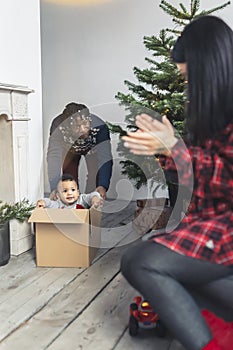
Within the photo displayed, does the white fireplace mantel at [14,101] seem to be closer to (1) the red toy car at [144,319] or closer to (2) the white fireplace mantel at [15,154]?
(2) the white fireplace mantel at [15,154]

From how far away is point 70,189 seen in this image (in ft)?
6.82

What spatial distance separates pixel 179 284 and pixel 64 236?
0.93m

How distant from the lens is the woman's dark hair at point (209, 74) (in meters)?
0.99

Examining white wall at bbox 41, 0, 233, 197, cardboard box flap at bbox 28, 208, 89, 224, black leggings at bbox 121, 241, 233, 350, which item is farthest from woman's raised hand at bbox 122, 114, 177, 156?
white wall at bbox 41, 0, 233, 197

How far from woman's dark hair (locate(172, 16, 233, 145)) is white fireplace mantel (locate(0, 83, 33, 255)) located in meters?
1.20

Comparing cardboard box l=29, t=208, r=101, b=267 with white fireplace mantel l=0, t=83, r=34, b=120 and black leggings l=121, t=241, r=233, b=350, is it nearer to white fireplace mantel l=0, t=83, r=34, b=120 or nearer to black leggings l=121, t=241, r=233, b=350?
white fireplace mantel l=0, t=83, r=34, b=120

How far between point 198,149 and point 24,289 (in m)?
1.03

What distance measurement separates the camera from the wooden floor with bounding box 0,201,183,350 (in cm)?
129

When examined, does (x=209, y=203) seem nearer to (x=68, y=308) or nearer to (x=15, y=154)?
(x=68, y=308)

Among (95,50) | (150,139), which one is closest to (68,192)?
(150,139)

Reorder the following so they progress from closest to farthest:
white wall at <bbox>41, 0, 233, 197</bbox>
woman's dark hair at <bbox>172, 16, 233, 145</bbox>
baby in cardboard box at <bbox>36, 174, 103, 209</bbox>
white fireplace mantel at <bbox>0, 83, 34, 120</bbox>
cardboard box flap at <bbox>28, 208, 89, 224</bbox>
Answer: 1. woman's dark hair at <bbox>172, 16, 233, 145</bbox>
2. cardboard box flap at <bbox>28, 208, 89, 224</bbox>
3. white fireplace mantel at <bbox>0, 83, 34, 120</bbox>
4. baby in cardboard box at <bbox>36, 174, 103, 209</bbox>
5. white wall at <bbox>41, 0, 233, 197</bbox>

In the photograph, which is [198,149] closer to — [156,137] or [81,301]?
[156,137]

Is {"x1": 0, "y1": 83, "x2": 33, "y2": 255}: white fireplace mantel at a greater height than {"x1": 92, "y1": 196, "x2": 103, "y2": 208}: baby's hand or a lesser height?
greater

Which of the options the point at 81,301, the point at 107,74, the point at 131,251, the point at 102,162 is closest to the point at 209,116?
the point at 131,251
